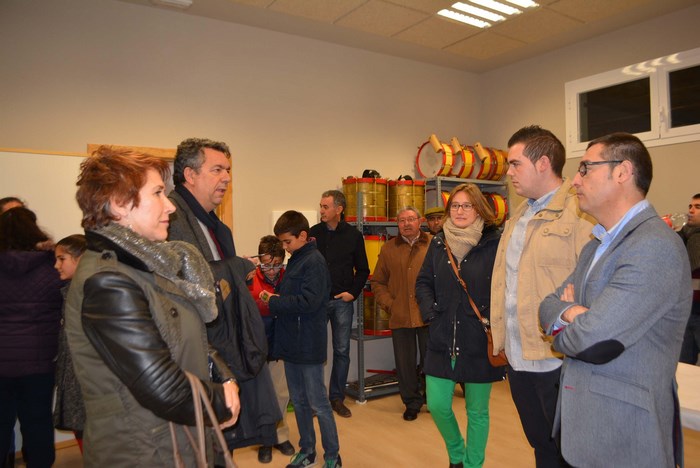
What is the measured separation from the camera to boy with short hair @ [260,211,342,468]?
10.6 ft

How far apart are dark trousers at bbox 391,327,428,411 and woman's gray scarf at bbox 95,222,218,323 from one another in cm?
334

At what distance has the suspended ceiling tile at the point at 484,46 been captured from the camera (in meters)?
5.52

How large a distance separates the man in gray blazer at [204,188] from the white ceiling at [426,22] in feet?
9.09

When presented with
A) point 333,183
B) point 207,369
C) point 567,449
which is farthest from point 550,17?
point 207,369

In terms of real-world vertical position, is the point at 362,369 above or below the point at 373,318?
below

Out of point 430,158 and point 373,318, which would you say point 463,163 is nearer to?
point 430,158

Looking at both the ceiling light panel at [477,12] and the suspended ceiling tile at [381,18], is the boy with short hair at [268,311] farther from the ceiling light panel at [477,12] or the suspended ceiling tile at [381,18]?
the ceiling light panel at [477,12]

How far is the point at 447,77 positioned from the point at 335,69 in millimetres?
1773

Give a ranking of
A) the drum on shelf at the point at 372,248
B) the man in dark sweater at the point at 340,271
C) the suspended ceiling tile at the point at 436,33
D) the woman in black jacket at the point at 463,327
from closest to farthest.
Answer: the woman in black jacket at the point at 463,327 < the man in dark sweater at the point at 340,271 < the suspended ceiling tile at the point at 436,33 < the drum on shelf at the point at 372,248

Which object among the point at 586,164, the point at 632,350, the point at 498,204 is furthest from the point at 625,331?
the point at 498,204

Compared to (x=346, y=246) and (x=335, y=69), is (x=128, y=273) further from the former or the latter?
(x=335, y=69)

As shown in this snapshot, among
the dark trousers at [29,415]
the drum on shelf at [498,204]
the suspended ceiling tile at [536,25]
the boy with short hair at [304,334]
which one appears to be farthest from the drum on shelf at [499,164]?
the dark trousers at [29,415]

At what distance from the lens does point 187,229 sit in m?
2.02

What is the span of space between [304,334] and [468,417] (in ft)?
3.64
